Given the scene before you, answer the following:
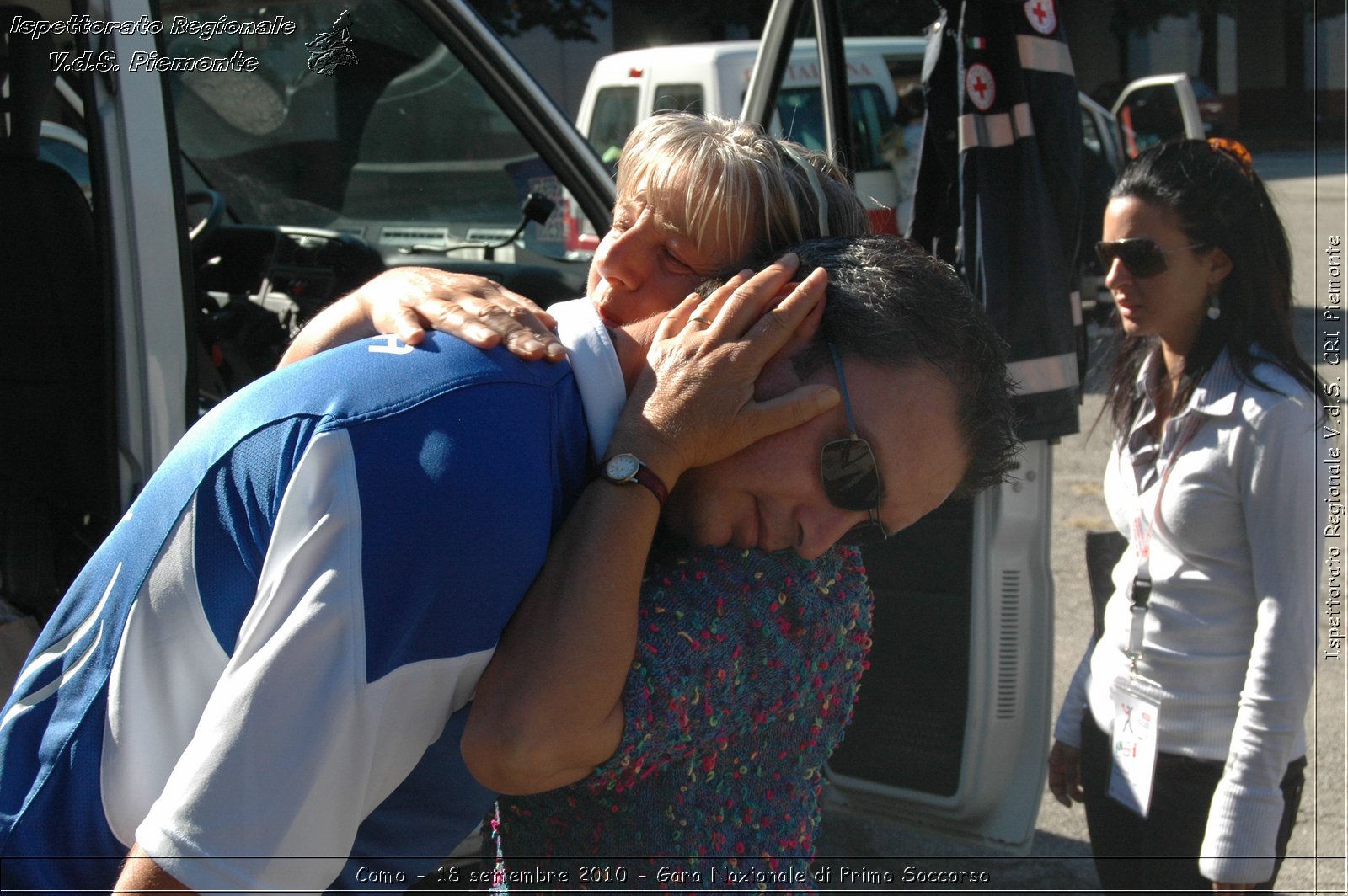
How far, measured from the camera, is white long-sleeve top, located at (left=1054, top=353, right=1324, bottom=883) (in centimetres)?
218

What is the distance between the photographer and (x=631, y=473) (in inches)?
47.9

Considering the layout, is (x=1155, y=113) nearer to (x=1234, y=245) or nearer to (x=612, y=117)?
(x=612, y=117)

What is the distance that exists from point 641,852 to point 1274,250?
1.90 meters

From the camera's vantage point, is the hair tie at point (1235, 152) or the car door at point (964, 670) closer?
the hair tie at point (1235, 152)

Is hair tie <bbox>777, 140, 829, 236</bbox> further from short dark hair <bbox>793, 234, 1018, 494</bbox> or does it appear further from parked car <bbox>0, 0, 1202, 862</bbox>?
parked car <bbox>0, 0, 1202, 862</bbox>

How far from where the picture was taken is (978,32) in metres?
2.80

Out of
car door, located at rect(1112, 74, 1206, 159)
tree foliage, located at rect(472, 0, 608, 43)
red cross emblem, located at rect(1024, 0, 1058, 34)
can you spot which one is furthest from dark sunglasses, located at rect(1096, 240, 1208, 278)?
tree foliage, located at rect(472, 0, 608, 43)

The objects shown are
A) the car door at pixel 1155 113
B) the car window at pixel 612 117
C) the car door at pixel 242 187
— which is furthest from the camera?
the car window at pixel 612 117

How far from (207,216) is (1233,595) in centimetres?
323

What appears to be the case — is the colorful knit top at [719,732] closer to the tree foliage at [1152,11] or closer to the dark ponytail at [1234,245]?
the dark ponytail at [1234,245]

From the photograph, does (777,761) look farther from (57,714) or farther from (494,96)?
(494,96)

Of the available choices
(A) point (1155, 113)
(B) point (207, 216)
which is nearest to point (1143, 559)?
(B) point (207, 216)

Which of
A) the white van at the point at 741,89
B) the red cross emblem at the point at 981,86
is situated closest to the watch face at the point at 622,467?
the red cross emblem at the point at 981,86

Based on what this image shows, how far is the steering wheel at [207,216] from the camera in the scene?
3.87m
